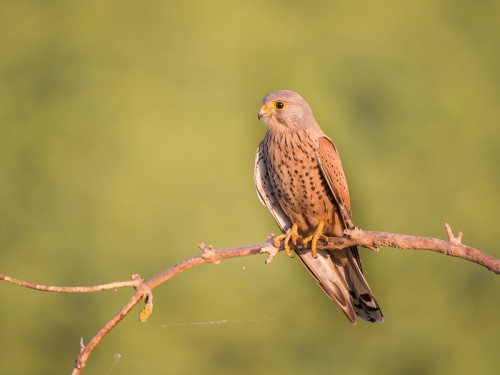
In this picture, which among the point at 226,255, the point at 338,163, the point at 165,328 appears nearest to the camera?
the point at 226,255

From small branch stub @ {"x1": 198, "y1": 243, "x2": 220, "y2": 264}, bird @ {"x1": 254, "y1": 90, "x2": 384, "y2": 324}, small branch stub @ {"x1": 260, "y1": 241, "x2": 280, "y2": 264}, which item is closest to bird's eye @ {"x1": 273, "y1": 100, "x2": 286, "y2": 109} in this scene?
bird @ {"x1": 254, "y1": 90, "x2": 384, "y2": 324}

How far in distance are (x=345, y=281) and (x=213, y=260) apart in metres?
1.02

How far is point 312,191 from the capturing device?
125 inches

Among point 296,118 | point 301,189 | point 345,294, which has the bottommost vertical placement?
point 345,294

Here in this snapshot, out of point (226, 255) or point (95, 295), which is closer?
point (226, 255)

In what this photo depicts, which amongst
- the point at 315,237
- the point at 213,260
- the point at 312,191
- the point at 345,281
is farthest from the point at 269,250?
the point at 345,281

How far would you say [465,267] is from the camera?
214 inches

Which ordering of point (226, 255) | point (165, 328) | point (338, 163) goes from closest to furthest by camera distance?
point (226, 255)
point (338, 163)
point (165, 328)

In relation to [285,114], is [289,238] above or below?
below

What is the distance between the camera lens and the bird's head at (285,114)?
10.7ft

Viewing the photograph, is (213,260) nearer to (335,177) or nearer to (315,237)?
(315,237)

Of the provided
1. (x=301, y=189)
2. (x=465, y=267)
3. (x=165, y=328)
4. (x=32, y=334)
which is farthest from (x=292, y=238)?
(x=32, y=334)

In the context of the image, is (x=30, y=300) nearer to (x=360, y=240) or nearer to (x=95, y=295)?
(x=95, y=295)

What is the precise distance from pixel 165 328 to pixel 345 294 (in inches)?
92.3
